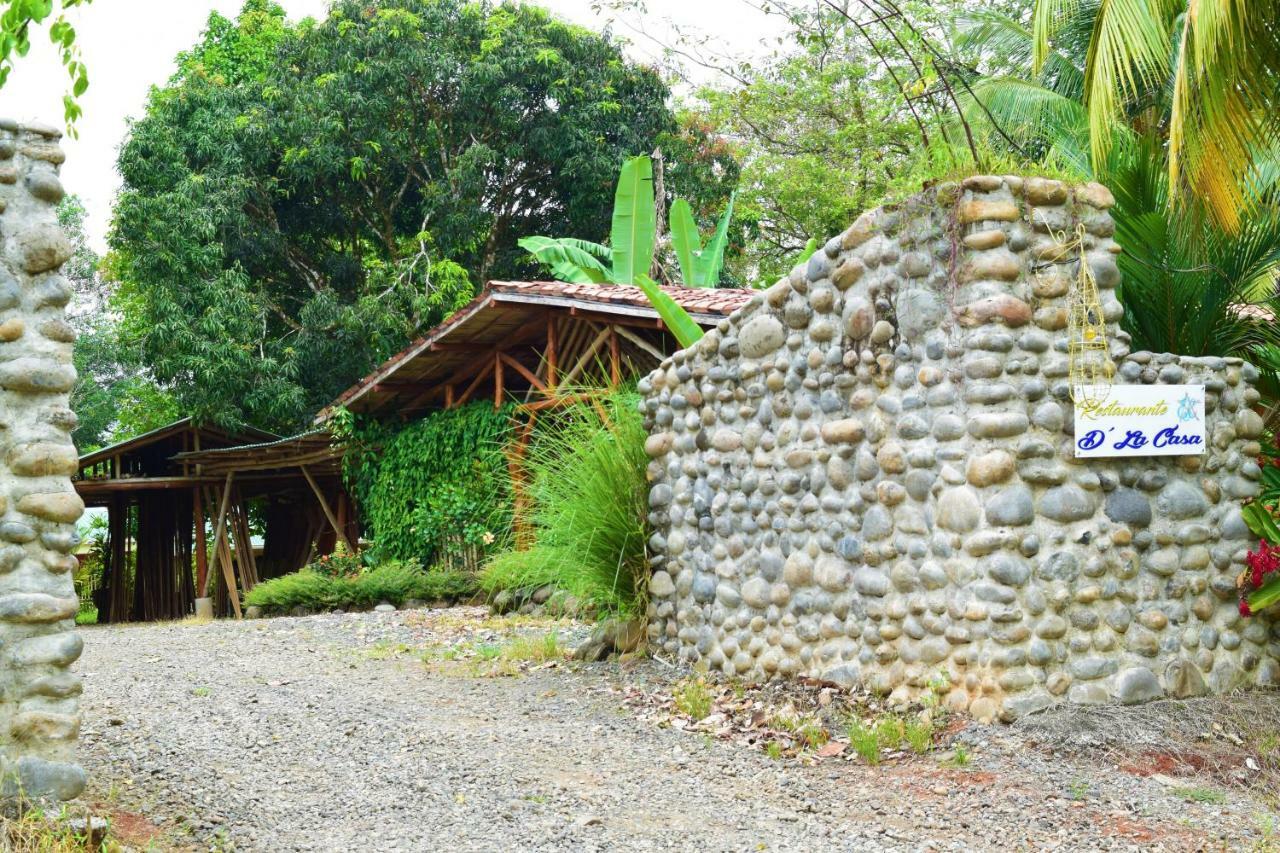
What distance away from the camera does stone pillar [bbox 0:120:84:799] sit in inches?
168

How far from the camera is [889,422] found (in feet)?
20.6

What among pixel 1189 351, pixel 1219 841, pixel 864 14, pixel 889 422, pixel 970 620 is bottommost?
pixel 1219 841

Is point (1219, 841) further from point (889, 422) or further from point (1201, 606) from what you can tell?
point (889, 422)

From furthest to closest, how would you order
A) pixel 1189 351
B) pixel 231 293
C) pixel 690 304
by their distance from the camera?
1. pixel 231 293
2. pixel 690 304
3. pixel 1189 351

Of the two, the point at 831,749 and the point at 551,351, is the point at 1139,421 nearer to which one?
the point at 831,749

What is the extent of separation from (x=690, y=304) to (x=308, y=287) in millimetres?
13737

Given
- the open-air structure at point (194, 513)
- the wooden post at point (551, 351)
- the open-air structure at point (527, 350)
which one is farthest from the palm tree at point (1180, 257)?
the open-air structure at point (194, 513)

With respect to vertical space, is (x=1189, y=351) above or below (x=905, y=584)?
above

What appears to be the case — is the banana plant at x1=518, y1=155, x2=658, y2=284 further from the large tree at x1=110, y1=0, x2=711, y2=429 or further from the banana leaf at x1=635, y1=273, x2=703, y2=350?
the large tree at x1=110, y1=0, x2=711, y2=429

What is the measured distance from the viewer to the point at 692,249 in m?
14.7

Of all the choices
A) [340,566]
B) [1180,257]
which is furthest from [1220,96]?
[340,566]

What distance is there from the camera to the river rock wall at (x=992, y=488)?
5727 millimetres

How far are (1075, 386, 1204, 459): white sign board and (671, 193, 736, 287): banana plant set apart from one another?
862 cm

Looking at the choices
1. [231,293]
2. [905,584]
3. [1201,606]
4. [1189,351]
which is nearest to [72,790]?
[905,584]
